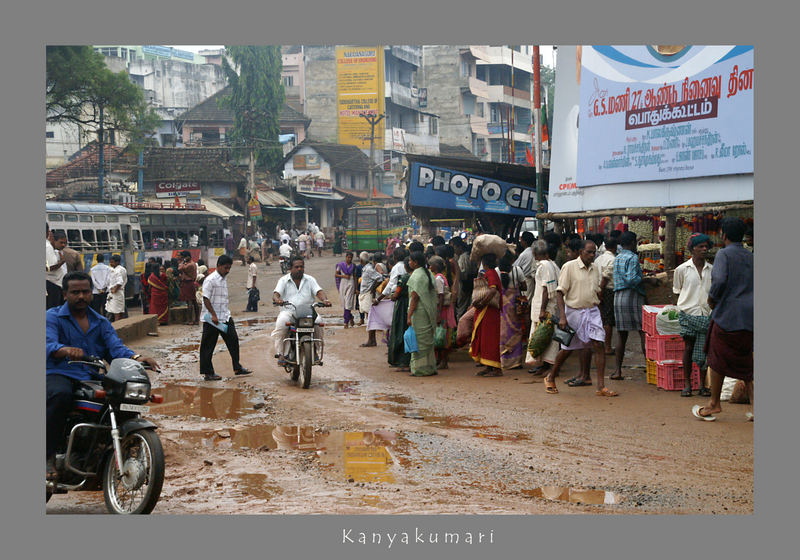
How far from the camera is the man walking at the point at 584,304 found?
8.41m

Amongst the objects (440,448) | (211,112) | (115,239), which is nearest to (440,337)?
(440,448)

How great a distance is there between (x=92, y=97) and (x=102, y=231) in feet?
14.8

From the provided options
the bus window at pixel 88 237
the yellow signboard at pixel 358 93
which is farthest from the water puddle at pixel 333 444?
the yellow signboard at pixel 358 93

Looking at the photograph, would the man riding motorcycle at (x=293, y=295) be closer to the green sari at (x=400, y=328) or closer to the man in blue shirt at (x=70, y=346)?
the green sari at (x=400, y=328)

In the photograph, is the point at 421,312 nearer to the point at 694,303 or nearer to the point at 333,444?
the point at 694,303

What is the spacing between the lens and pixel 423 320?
10.3 m

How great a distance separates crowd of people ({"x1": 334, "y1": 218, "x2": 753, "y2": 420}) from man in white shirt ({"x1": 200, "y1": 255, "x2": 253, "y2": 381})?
2.10m

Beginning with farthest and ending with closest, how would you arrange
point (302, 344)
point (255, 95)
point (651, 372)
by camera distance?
point (255, 95) < point (302, 344) < point (651, 372)

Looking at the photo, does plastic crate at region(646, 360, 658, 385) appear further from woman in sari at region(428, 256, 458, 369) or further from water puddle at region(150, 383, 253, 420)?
water puddle at region(150, 383, 253, 420)

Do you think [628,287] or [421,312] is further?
[421,312]

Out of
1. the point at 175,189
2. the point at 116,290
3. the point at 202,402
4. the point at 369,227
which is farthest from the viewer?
the point at 369,227

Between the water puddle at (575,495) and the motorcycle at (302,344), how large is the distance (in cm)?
445

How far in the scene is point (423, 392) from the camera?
9.21 m

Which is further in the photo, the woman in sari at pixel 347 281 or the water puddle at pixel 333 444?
the woman in sari at pixel 347 281
